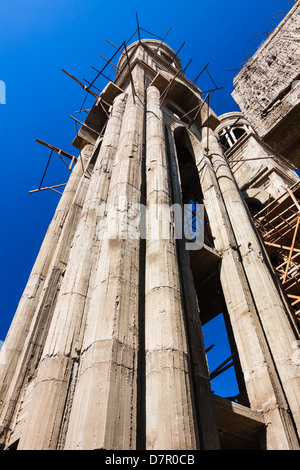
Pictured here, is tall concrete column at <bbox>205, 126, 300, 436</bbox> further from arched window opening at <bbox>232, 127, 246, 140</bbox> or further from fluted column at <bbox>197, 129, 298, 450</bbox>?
arched window opening at <bbox>232, 127, 246, 140</bbox>

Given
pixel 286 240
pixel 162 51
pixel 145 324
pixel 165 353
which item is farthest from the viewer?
pixel 162 51

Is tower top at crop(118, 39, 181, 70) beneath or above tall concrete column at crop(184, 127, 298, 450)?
above

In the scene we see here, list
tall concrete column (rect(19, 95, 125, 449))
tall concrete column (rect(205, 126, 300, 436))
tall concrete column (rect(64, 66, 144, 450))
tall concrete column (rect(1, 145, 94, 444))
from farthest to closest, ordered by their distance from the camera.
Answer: tall concrete column (rect(1, 145, 94, 444)) < tall concrete column (rect(205, 126, 300, 436)) < tall concrete column (rect(19, 95, 125, 449)) < tall concrete column (rect(64, 66, 144, 450))

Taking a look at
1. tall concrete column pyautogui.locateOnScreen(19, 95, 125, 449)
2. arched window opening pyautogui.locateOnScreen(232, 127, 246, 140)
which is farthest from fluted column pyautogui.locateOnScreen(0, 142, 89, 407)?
arched window opening pyautogui.locateOnScreen(232, 127, 246, 140)

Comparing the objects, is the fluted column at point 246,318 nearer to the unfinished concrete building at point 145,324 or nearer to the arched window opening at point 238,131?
the unfinished concrete building at point 145,324

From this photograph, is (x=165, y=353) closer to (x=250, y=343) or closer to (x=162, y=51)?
(x=250, y=343)

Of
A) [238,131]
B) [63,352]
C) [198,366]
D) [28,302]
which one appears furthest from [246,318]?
[238,131]

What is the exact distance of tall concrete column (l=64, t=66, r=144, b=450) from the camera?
416 cm

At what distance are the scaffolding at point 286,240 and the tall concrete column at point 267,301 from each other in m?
2.53

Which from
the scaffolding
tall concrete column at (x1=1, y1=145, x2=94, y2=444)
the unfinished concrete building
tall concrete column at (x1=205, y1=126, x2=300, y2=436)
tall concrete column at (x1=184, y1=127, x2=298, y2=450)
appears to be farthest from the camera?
the scaffolding

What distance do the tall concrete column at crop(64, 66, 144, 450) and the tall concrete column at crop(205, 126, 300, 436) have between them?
3819 millimetres

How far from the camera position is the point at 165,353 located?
5.24 m

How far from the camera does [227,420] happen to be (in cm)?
660

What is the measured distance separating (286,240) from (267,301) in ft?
20.1
